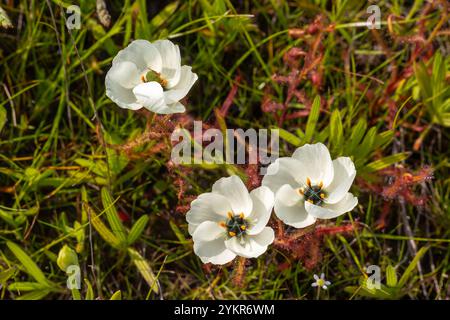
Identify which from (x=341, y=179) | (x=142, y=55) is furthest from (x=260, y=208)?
→ (x=142, y=55)

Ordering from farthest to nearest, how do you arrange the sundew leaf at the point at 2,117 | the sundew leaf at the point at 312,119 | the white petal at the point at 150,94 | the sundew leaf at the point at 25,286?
the sundew leaf at the point at 2,117 → the sundew leaf at the point at 25,286 → the sundew leaf at the point at 312,119 → the white petal at the point at 150,94

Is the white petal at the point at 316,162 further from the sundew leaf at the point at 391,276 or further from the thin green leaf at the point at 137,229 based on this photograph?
the thin green leaf at the point at 137,229

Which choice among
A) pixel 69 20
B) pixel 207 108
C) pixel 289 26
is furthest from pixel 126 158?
pixel 289 26

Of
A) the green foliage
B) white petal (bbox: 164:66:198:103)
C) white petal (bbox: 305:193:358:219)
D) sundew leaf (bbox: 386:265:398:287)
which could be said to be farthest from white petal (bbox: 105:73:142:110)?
sundew leaf (bbox: 386:265:398:287)

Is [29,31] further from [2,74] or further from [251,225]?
[251,225]

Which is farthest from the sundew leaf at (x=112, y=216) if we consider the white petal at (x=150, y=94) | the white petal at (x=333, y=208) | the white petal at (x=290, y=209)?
the white petal at (x=333, y=208)

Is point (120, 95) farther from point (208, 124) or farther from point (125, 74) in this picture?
point (208, 124)
